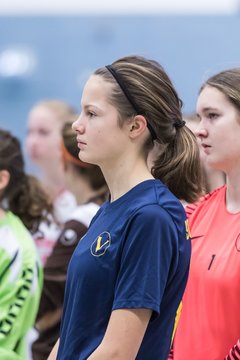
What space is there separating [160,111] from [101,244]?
39cm

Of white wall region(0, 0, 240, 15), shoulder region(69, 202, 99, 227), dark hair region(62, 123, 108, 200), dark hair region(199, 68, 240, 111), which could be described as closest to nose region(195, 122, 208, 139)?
dark hair region(199, 68, 240, 111)

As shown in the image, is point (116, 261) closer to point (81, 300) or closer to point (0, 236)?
point (81, 300)

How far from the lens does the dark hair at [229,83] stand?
2838 mm

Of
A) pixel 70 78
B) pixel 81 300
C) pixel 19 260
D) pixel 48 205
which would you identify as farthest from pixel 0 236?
pixel 70 78

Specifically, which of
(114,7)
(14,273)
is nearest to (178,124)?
(14,273)

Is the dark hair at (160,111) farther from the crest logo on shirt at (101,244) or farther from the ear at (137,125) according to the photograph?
the crest logo on shirt at (101,244)

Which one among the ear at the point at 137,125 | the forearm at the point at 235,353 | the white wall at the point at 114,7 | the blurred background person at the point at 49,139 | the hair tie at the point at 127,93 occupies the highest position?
the hair tie at the point at 127,93

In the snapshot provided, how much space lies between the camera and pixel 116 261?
7.56 feet

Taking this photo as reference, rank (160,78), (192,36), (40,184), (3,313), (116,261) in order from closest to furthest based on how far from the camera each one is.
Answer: (116,261) < (160,78) < (3,313) < (40,184) < (192,36)

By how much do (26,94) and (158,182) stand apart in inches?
180

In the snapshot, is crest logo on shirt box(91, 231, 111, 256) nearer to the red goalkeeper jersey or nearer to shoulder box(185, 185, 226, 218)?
the red goalkeeper jersey

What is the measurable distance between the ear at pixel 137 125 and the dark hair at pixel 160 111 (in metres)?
0.01

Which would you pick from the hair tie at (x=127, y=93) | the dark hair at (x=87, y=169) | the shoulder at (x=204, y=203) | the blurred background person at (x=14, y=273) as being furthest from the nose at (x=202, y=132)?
the dark hair at (x=87, y=169)

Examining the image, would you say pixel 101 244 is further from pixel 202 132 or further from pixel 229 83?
pixel 229 83
